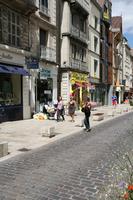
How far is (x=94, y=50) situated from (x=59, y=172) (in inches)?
1309

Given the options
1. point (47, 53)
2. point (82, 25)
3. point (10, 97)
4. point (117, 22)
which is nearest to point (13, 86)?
point (10, 97)

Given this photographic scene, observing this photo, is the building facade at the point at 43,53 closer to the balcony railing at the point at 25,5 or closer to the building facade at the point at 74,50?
the balcony railing at the point at 25,5

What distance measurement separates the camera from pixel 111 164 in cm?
797

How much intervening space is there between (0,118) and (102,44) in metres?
27.7

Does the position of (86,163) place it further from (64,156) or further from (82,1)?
(82,1)

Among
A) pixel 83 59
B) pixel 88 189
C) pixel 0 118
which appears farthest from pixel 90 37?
pixel 88 189

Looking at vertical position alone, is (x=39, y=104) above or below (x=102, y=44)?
below

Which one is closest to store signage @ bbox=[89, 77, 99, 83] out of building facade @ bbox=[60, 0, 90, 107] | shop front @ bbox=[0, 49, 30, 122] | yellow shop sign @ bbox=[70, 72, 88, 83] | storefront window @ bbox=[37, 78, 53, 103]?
building facade @ bbox=[60, 0, 90, 107]

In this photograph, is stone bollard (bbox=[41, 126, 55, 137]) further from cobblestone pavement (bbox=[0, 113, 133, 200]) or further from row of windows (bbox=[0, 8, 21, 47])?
row of windows (bbox=[0, 8, 21, 47])

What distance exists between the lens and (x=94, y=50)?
1554 inches

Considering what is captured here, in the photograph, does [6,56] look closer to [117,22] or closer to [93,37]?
[93,37]

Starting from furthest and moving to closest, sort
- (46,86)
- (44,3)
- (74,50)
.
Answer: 1. (74,50)
2. (46,86)
3. (44,3)

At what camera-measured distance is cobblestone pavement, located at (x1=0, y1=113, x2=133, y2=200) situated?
5829mm

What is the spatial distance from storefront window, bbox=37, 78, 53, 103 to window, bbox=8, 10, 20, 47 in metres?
4.35
